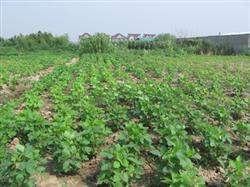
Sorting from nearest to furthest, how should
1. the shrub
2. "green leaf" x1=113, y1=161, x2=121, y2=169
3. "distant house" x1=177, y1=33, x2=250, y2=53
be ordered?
"green leaf" x1=113, y1=161, x2=121, y2=169 → the shrub → "distant house" x1=177, y1=33, x2=250, y2=53

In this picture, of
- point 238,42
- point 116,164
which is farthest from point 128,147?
point 238,42

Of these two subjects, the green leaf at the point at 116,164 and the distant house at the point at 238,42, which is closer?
the green leaf at the point at 116,164

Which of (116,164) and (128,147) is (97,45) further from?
(116,164)

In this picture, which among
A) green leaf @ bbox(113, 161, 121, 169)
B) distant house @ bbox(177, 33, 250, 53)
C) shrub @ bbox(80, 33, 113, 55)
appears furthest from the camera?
distant house @ bbox(177, 33, 250, 53)

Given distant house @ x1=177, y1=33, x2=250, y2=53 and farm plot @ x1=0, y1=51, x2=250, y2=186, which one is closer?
farm plot @ x1=0, y1=51, x2=250, y2=186

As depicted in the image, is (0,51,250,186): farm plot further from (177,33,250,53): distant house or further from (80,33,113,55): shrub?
(177,33,250,53): distant house

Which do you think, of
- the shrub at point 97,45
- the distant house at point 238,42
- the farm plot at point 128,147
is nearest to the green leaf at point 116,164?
the farm plot at point 128,147

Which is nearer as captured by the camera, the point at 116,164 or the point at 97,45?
the point at 116,164

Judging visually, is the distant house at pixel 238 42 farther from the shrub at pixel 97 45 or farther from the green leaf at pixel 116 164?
the green leaf at pixel 116 164

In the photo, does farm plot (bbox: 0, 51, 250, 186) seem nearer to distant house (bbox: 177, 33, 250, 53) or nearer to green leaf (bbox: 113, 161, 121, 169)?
green leaf (bbox: 113, 161, 121, 169)

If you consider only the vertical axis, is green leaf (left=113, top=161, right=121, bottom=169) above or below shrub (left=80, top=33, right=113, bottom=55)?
above

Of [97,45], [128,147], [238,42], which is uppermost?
[128,147]

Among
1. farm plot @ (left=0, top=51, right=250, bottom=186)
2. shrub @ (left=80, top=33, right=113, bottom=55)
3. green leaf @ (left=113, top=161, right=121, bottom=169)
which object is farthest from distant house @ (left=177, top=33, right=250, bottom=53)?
green leaf @ (left=113, top=161, right=121, bottom=169)

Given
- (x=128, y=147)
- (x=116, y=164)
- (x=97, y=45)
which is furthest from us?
(x=97, y=45)
